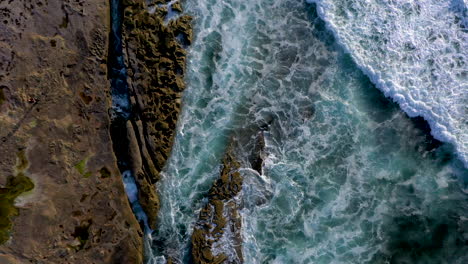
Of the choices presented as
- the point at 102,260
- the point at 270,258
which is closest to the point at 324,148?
the point at 270,258

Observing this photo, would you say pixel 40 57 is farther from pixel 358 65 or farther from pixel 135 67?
pixel 358 65

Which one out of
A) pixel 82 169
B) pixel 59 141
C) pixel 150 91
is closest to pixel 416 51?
pixel 150 91

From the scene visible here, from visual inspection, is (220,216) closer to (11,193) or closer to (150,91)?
(150,91)

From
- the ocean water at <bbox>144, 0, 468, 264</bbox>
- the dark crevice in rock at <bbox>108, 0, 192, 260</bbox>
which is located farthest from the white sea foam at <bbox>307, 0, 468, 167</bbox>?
the dark crevice in rock at <bbox>108, 0, 192, 260</bbox>

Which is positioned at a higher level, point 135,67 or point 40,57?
point 40,57

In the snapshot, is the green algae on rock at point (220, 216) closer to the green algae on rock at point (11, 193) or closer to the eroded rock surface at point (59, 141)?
the eroded rock surface at point (59, 141)

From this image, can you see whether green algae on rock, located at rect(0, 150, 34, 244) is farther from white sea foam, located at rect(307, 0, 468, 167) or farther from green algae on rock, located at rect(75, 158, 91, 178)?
white sea foam, located at rect(307, 0, 468, 167)

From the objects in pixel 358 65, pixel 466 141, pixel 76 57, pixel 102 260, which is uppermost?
pixel 76 57
